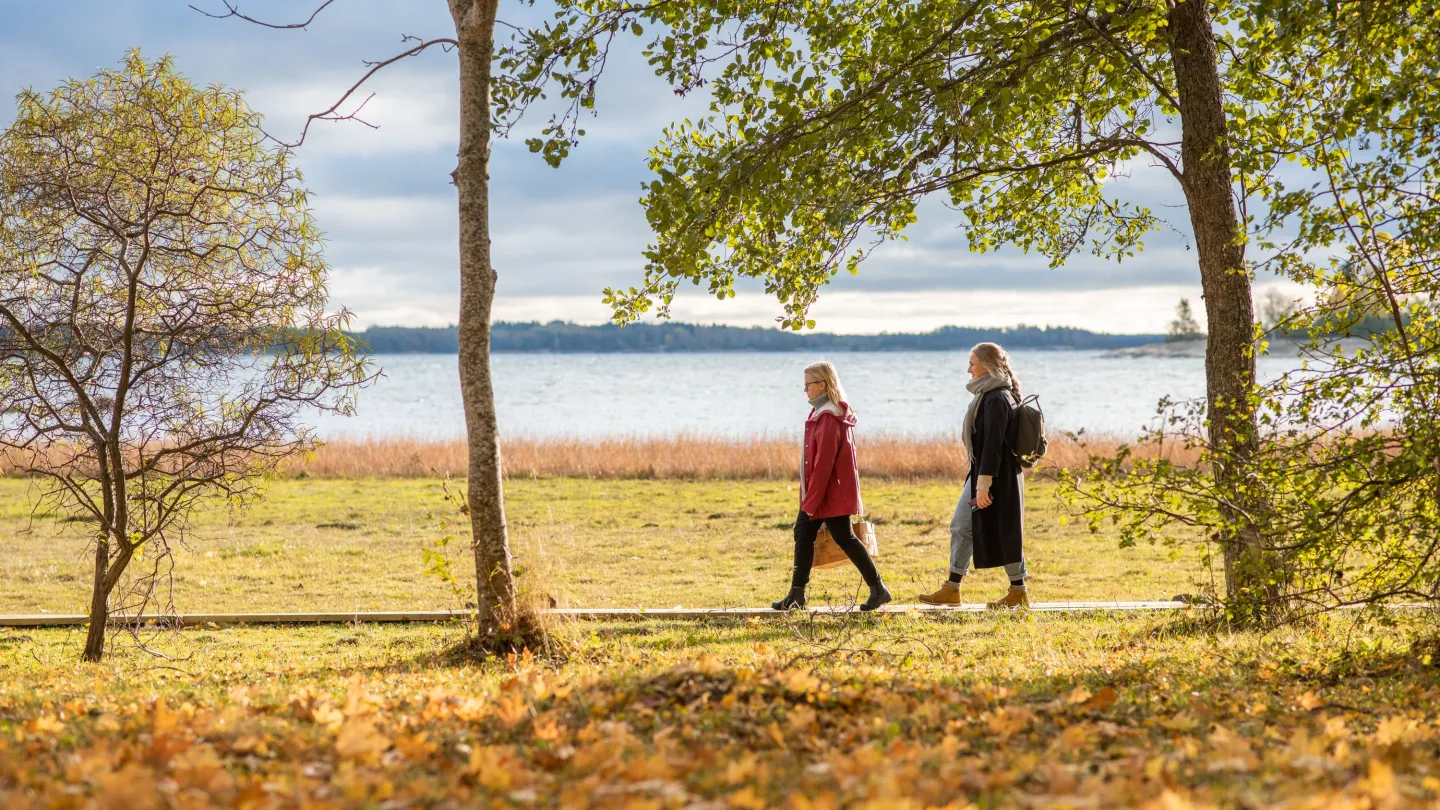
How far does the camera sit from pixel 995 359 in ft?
28.2

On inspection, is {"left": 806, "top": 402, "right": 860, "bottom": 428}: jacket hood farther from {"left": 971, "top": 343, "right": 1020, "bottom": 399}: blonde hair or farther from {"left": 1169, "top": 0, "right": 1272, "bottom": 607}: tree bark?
{"left": 1169, "top": 0, "right": 1272, "bottom": 607}: tree bark

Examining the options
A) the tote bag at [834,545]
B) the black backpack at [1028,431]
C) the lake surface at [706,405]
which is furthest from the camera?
the lake surface at [706,405]

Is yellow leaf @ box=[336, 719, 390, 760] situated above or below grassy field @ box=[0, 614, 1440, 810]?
above

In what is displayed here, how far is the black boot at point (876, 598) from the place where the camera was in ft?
28.3

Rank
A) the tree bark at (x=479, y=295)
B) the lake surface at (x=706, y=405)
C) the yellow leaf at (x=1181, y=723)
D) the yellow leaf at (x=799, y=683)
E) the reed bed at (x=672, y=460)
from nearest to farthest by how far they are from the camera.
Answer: the yellow leaf at (x=1181, y=723), the yellow leaf at (x=799, y=683), the tree bark at (x=479, y=295), the reed bed at (x=672, y=460), the lake surface at (x=706, y=405)

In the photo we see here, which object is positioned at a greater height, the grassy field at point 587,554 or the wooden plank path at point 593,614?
the wooden plank path at point 593,614

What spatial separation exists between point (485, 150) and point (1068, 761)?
5.11 meters

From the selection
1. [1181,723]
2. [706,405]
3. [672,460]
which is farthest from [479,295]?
[706,405]

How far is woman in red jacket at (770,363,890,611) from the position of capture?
8578 millimetres

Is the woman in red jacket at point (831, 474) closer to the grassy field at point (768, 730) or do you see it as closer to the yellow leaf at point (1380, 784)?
the grassy field at point (768, 730)

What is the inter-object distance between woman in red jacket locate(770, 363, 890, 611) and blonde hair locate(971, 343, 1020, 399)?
1.10 metres

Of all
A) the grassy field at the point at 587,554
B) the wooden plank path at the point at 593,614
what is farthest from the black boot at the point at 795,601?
the grassy field at the point at 587,554

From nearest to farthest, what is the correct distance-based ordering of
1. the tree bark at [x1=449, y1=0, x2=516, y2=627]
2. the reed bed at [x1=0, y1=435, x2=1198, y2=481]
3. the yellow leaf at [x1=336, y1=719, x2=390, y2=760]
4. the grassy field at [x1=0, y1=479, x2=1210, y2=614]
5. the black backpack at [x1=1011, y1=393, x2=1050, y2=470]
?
the yellow leaf at [x1=336, y1=719, x2=390, y2=760]
the tree bark at [x1=449, y1=0, x2=516, y2=627]
the black backpack at [x1=1011, y1=393, x2=1050, y2=470]
the grassy field at [x1=0, y1=479, x2=1210, y2=614]
the reed bed at [x1=0, y1=435, x2=1198, y2=481]

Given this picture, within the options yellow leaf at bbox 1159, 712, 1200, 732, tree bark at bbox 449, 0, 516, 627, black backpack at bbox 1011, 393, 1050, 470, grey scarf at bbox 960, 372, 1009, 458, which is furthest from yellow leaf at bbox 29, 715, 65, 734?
black backpack at bbox 1011, 393, 1050, 470
